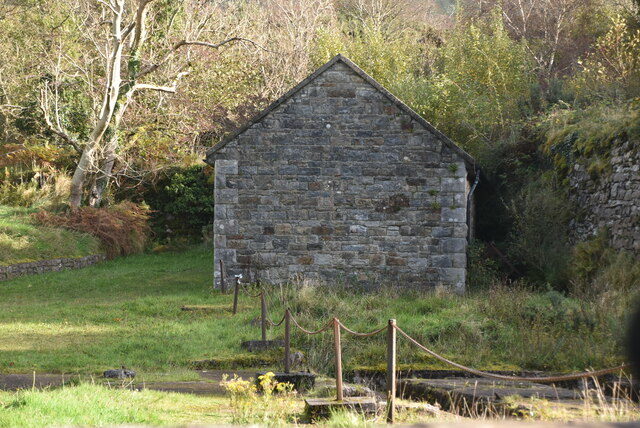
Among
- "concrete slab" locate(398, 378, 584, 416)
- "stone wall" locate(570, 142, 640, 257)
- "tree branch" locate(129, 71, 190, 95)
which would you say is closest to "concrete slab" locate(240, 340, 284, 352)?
"concrete slab" locate(398, 378, 584, 416)

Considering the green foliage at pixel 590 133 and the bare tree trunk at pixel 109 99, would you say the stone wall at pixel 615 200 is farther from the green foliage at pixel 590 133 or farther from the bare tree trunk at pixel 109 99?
the bare tree trunk at pixel 109 99

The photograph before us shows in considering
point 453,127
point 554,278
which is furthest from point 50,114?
point 554,278

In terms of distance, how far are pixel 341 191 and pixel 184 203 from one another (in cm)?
1208

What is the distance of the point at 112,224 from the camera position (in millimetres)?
26281

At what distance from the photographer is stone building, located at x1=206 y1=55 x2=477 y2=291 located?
17.7 m

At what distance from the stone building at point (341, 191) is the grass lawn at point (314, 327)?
2.79ft

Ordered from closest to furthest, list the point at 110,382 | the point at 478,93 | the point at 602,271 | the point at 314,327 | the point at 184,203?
the point at 110,382, the point at 314,327, the point at 602,271, the point at 478,93, the point at 184,203

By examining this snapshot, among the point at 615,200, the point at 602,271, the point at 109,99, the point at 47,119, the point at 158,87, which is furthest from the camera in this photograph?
the point at 158,87

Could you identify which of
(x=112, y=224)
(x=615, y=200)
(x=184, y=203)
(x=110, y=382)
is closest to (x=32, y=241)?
(x=112, y=224)

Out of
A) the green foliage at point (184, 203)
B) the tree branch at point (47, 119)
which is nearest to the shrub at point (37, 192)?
the tree branch at point (47, 119)

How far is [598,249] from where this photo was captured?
1627 centimetres

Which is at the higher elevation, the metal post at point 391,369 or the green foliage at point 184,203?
the green foliage at point 184,203

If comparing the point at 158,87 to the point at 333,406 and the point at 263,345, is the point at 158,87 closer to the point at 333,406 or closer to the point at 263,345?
the point at 263,345

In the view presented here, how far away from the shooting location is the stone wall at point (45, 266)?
2173 centimetres
